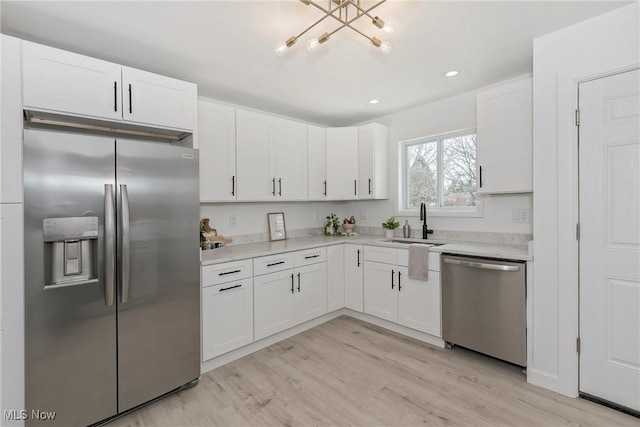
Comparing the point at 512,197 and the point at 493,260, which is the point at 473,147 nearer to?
the point at 512,197

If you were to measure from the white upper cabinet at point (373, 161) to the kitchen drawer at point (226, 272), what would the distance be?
1.79 meters

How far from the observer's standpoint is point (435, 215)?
3391 millimetres

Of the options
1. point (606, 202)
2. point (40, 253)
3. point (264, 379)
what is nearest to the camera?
point (40, 253)

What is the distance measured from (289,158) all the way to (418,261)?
5.89ft

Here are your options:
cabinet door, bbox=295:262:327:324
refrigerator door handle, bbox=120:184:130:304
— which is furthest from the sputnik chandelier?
cabinet door, bbox=295:262:327:324

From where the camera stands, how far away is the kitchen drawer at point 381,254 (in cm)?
305

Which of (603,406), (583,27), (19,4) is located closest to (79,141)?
(19,4)

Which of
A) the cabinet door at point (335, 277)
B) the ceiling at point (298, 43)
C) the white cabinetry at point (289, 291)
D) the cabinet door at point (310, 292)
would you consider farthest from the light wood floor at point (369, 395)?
the ceiling at point (298, 43)

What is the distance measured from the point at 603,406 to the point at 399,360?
1.31m

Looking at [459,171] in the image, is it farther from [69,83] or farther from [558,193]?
[69,83]

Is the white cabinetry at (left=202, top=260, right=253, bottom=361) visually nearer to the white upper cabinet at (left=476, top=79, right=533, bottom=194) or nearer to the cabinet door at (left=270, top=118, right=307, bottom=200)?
the cabinet door at (left=270, top=118, right=307, bottom=200)

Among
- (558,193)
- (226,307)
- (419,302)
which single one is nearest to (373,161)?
(419,302)

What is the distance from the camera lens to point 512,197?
2807 mm

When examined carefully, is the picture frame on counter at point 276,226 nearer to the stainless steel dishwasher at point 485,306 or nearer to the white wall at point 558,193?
the stainless steel dishwasher at point 485,306
